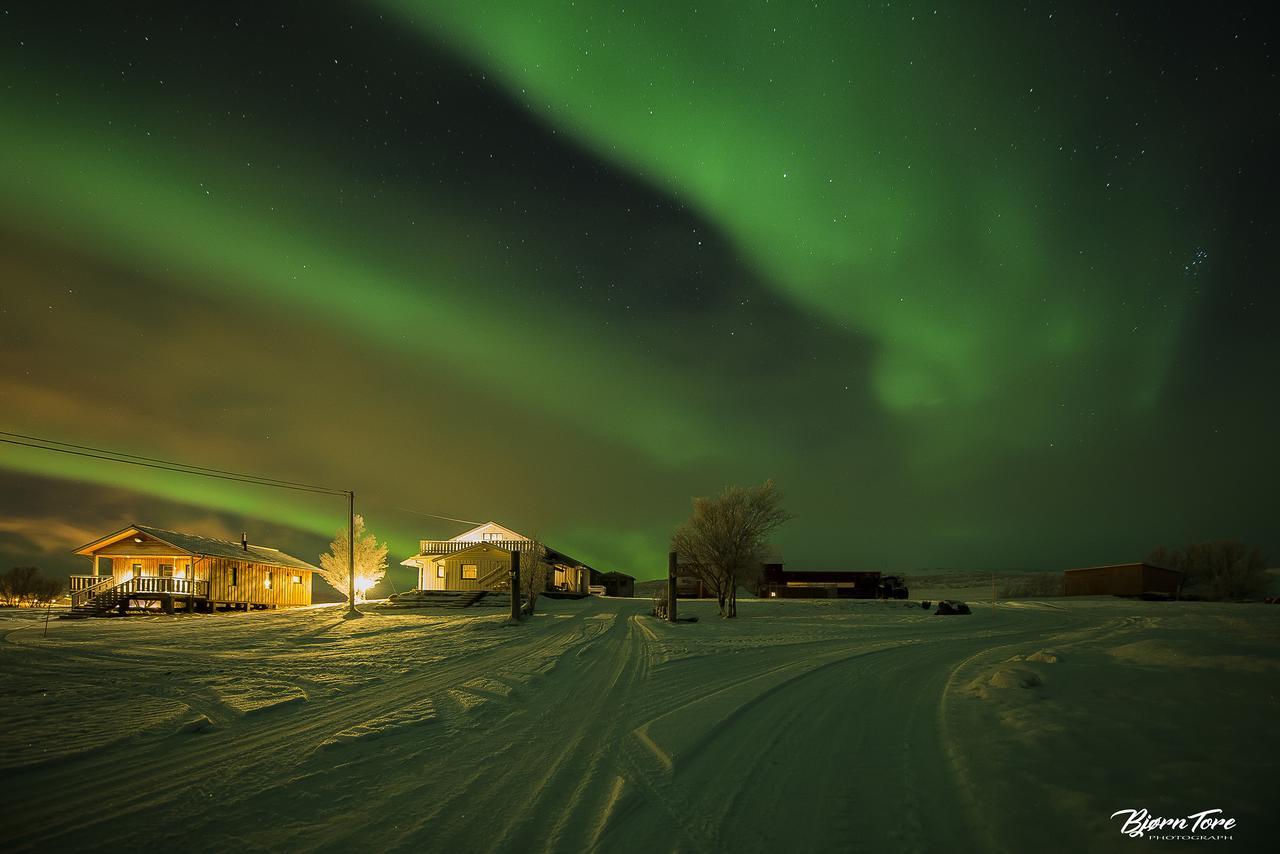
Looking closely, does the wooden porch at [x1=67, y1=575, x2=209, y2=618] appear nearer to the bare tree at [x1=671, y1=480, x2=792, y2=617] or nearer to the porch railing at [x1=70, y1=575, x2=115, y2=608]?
the porch railing at [x1=70, y1=575, x2=115, y2=608]

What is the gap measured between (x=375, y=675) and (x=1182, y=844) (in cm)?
1318

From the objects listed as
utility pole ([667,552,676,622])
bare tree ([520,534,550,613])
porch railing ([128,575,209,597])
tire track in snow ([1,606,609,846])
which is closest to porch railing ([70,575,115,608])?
porch railing ([128,575,209,597])

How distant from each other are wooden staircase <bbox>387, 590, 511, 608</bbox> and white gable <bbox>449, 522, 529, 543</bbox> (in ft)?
74.4

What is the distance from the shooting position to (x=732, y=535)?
126 ft

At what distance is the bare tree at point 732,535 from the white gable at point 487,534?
30.5 metres

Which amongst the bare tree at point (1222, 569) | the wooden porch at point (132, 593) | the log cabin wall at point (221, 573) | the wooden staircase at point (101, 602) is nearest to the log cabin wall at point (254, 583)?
the log cabin wall at point (221, 573)

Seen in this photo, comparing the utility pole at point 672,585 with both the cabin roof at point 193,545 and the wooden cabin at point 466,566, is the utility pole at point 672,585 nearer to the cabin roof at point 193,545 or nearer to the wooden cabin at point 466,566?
the wooden cabin at point 466,566

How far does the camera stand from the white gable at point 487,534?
65.6 metres

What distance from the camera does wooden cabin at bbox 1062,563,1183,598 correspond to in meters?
58.2

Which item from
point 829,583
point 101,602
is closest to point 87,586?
point 101,602

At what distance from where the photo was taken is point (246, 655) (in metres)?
16.7

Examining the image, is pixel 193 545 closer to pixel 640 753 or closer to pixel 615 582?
pixel 640 753

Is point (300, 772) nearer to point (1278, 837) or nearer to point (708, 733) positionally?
point (708, 733)

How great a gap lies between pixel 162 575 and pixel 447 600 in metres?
19.2
